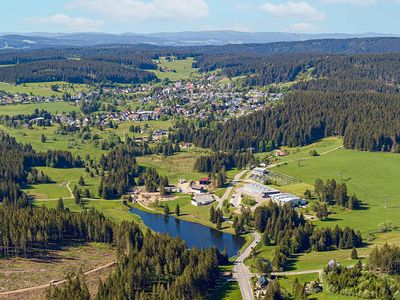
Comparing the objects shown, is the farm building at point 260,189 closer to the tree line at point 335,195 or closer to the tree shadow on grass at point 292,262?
the tree line at point 335,195

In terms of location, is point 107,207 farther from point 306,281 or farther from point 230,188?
point 306,281

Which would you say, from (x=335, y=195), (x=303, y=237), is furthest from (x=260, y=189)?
(x=303, y=237)

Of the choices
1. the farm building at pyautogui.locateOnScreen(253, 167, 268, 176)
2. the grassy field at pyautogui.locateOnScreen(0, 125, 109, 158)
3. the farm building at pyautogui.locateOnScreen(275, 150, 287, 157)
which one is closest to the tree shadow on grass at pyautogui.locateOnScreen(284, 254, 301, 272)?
the farm building at pyautogui.locateOnScreen(253, 167, 268, 176)

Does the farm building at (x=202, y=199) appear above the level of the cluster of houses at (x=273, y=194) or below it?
below

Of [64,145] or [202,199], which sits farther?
[64,145]

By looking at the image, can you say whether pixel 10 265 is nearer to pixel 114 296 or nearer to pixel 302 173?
pixel 114 296

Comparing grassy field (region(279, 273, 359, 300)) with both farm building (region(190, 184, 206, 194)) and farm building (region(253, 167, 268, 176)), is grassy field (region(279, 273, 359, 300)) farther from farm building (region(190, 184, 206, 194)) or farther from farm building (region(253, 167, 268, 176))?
farm building (region(253, 167, 268, 176))

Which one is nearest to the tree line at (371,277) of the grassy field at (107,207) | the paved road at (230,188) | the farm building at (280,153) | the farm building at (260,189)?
the farm building at (260,189)
